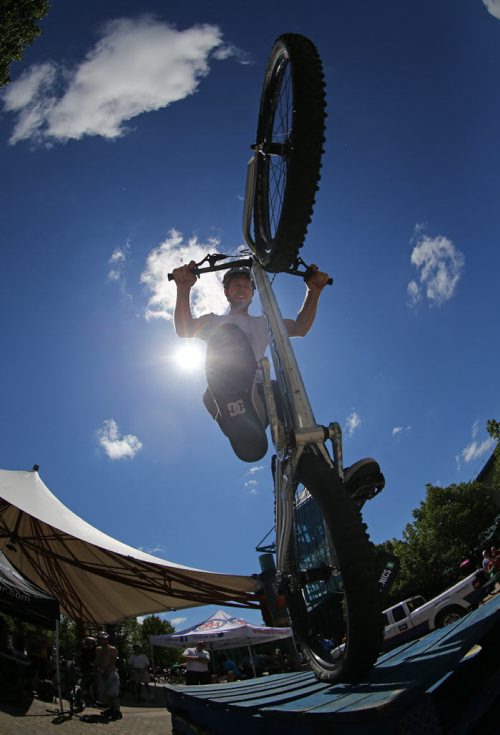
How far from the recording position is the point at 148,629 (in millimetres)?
60594

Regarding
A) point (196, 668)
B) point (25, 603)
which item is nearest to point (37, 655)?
point (25, 603)

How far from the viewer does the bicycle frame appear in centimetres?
228

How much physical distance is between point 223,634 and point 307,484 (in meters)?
13.9

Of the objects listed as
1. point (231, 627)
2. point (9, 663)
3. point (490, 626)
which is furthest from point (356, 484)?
point (231, 627)

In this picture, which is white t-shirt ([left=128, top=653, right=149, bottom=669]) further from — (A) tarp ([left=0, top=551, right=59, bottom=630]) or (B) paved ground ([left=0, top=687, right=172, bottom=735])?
(A) tarp ([left=0, top=551, right=59, bottom=630])

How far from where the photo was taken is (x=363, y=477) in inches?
94.1

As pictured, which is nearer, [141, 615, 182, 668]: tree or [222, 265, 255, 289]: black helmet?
[222, 265, 255, 289]: black helmet

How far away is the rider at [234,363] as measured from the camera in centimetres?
276

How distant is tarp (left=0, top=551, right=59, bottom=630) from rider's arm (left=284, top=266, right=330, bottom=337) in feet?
19.1

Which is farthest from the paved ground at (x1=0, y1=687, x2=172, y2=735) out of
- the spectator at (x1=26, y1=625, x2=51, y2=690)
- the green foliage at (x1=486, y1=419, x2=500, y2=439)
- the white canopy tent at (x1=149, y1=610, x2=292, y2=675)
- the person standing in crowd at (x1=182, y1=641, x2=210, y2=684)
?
the green foliage at (x1=486, y1=419, x2=500, y2=439)

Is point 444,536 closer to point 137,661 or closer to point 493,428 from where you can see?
point 493,428

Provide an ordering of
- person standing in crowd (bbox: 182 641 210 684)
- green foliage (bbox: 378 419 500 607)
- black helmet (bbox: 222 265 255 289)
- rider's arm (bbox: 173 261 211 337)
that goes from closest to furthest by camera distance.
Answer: rider's arm (bbox: 173 261 211 337)
black helmet (bbox: 222 265 255 289)
person standing in crowd (bbox: 182 641 210 684)
green foliage (bbox: 378 419 500 607)

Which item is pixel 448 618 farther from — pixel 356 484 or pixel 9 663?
pixel 356 484

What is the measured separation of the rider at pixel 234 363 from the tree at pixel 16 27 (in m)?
9.77
